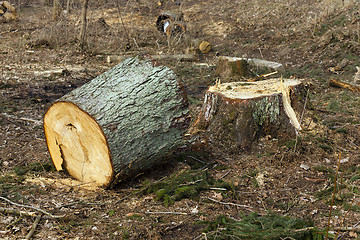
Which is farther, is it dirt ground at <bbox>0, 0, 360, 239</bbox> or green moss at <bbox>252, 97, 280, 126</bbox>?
green moss at <bbox>252, 97, 280, 126</bbox>

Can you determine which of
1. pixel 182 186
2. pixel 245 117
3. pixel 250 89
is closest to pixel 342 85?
pixel 250 89

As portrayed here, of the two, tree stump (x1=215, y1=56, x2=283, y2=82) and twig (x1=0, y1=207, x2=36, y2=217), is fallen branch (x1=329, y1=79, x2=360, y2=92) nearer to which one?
tree stump (x1=215, y1=56, x2=283, y2=82)


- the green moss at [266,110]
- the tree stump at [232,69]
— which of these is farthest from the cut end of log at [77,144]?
the tree stump at [232,69]

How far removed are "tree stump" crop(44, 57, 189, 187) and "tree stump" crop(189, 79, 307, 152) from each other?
0.82m

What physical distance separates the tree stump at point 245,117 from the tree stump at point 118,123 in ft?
2.69

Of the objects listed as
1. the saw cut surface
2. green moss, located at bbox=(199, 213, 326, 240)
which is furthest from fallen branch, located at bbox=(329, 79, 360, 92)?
green moss, located at bbox=(199, 213, 326, 240)

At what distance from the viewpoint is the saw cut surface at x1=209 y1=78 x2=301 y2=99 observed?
14.5ft

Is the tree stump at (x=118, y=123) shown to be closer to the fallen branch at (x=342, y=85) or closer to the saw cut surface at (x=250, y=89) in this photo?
the saw cut surface at (x=250, y=89)

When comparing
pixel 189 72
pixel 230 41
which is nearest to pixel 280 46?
pixel 230 41

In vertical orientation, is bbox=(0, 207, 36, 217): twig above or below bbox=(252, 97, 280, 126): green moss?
above

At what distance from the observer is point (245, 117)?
4.29m

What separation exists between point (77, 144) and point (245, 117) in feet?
6.64

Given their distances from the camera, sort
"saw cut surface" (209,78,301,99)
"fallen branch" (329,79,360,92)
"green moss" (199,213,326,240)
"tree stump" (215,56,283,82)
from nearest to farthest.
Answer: "green moss" (199,213,326,240) → "saw cut surface" (209,78,301,99) → "fallen branch" (329,79,360,92) → "tree stump" (215,56,283,82)

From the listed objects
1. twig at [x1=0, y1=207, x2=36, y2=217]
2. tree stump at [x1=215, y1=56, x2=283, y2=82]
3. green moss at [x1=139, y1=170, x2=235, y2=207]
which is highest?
twig at [x1=0, y1=207, x2=36, y2=217]
